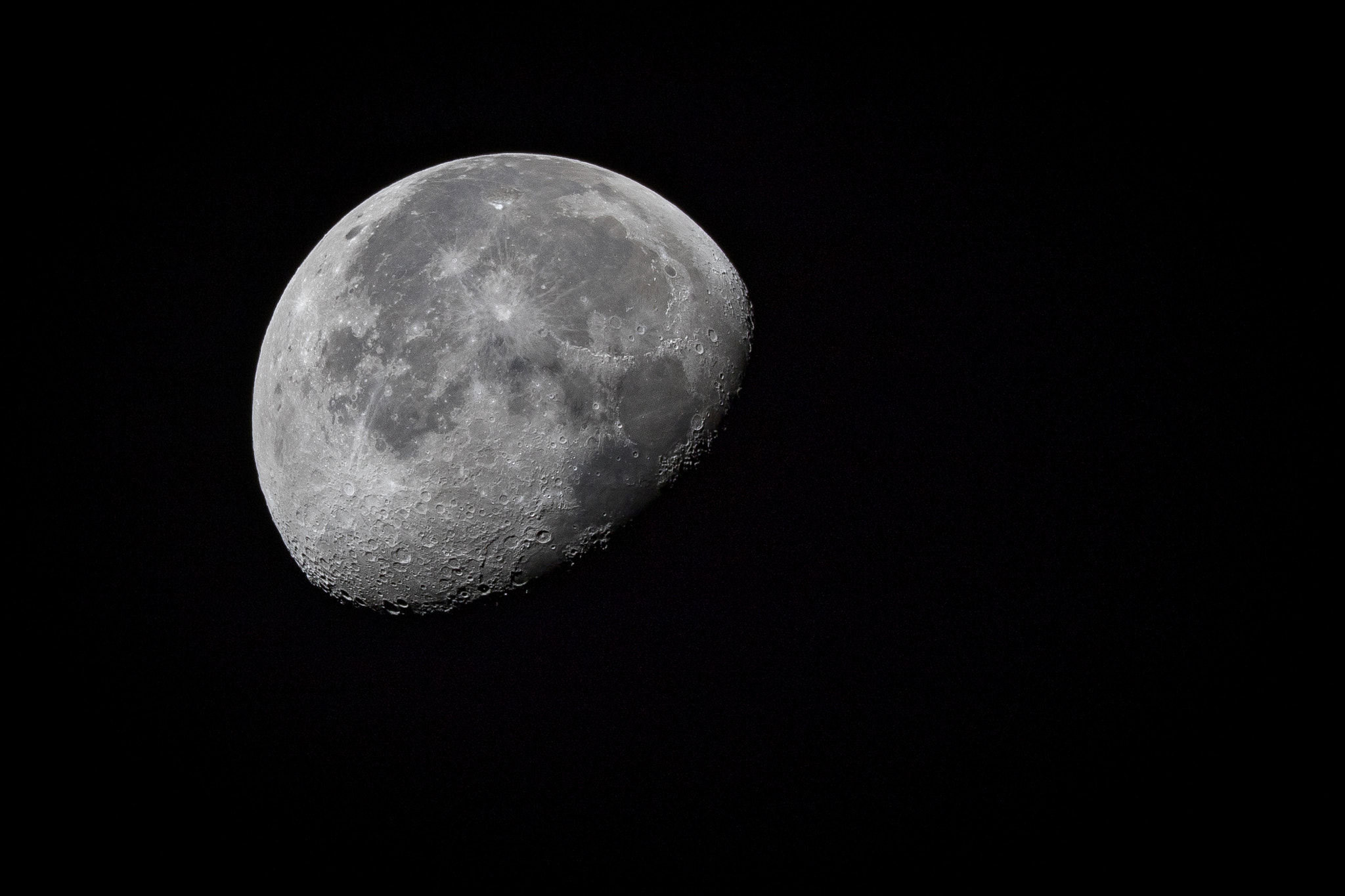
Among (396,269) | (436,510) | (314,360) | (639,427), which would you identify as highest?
(396,269)

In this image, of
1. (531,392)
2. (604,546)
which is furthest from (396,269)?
(604,546)

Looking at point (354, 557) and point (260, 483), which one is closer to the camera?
point (354, 557)

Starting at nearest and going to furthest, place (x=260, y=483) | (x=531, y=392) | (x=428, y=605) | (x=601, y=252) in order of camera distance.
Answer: (x=531, y=392)
(x=601, y=252)
(x=428, y=605)
(x=260, y=483)

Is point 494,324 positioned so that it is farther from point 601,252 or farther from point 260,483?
point 260,483

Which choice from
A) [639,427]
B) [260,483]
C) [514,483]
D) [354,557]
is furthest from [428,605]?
[639,427]

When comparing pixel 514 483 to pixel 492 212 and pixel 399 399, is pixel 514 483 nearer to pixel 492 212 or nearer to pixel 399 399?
pixel 399 399

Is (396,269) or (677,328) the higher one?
(396,269)

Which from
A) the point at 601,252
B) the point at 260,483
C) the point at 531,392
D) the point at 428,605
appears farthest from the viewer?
the point at 260,483
